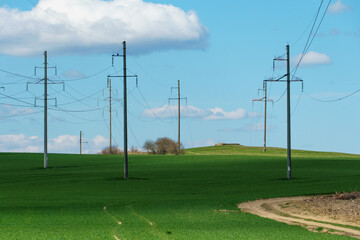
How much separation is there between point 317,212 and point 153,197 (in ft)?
32.7

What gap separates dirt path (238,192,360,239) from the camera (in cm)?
2092

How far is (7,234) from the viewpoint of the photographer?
1806 centimetres

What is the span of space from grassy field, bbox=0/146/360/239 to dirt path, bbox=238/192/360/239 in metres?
1.08

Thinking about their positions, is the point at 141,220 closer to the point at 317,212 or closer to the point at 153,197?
the point at 317,212

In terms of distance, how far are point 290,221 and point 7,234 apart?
10.5 meters

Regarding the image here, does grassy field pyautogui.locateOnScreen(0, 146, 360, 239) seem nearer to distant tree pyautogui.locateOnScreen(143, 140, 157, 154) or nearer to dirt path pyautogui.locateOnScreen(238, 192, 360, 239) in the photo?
dirt path pyautogui.locateOnScreen(238, 192, 360, 239)

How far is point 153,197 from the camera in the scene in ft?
104

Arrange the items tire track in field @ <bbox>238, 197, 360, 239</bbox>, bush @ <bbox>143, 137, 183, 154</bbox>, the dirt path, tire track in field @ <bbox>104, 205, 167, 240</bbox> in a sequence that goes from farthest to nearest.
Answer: bush @ <bbox>143, 137, 183, 154</bbox>
the dirt path
tire track in field @ <bbox>238, 197, 360, 239</bbox>
tire track in field @ <bbox>104, 205, 167, 240</bbox>

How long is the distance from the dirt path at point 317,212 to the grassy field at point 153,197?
1.08 m

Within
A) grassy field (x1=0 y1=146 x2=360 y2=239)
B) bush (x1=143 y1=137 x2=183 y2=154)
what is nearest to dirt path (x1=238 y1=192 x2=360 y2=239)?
grassy field (x1=0 y1=146 x2=360 y2=239)

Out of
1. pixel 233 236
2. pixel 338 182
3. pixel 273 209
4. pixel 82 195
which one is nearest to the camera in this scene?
pixel 233 236

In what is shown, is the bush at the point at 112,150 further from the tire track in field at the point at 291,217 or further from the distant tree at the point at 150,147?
the tire track in field at the point at 291,217

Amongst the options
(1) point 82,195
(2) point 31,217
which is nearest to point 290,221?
(2) point 31,217

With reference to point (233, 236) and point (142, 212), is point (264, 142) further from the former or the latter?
point (233, 236)
